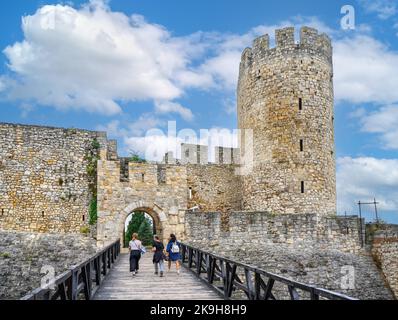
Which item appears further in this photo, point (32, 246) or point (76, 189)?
point (76, 189)

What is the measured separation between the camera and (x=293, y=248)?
697 inches

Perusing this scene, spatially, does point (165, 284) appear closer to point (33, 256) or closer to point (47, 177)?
point (33, 256)

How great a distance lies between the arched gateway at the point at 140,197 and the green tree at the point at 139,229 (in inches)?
541

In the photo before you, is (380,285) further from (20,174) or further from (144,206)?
(20,174)

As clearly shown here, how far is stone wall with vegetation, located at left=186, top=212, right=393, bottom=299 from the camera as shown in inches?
678

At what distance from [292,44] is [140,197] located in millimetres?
8869

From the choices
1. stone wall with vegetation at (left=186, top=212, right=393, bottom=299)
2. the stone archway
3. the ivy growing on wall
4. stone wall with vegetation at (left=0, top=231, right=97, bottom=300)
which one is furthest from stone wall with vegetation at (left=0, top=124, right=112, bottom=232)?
stone wall with vegetation at (left=186, top=212, right=393, bottom=299)

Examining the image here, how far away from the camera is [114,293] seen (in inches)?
344

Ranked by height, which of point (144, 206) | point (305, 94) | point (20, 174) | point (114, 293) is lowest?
point (114, 293)

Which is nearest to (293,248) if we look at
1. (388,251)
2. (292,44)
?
(388,251)

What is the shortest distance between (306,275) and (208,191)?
657cm

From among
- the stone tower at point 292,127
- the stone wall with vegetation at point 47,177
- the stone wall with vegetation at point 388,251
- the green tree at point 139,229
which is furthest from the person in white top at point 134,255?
the green tree at point 139,229

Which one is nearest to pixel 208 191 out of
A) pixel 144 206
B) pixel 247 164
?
pixel 247 164
